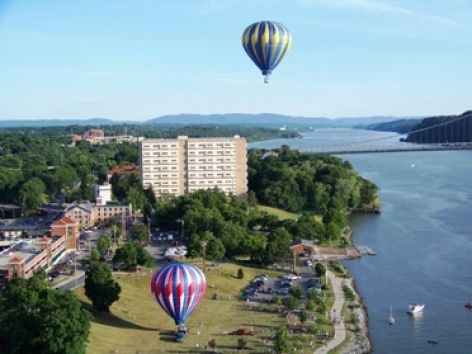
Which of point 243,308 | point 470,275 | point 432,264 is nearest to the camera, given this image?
point 243,308

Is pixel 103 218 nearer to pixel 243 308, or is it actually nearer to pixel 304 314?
pixel 243 308

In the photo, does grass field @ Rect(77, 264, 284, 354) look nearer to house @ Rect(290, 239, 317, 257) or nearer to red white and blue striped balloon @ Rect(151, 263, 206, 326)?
red white and blue striped balloon @ Rect(151, 263, 206, 326)

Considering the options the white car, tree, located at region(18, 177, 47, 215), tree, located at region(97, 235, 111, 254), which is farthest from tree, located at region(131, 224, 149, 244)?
tree, located at region(18, 177, 47, 215)

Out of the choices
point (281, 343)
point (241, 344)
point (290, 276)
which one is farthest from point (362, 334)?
point (290, 276)

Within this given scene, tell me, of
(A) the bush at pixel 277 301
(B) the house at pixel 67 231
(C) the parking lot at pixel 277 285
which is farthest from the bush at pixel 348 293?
(B) the house at pixel 67 231

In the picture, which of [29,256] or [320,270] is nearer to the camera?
[29,256]

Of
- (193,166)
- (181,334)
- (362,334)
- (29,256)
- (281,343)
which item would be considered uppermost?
(193,166)

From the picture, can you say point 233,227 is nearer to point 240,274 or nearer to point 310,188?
point 240,274

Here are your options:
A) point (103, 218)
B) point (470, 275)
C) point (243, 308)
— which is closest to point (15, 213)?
point (103, 218)
